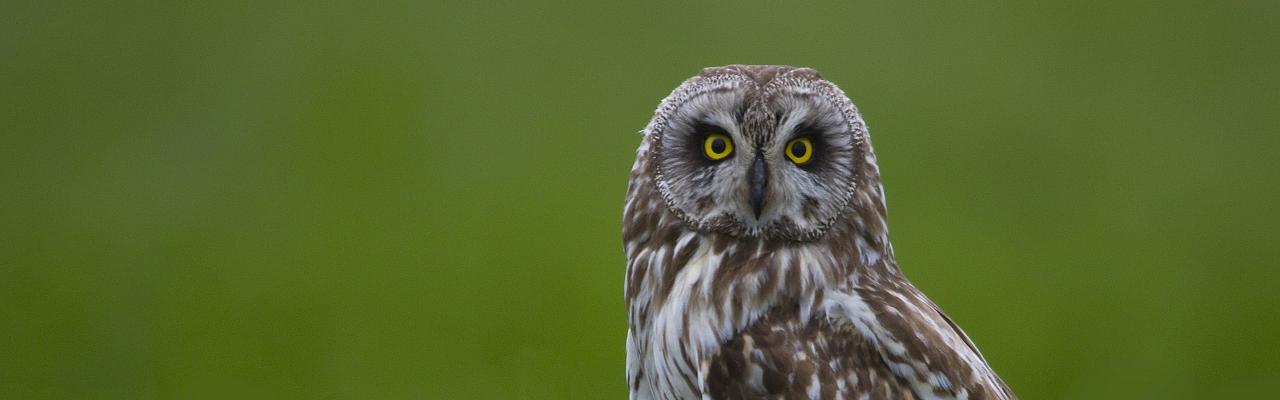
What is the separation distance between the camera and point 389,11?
2.91 m

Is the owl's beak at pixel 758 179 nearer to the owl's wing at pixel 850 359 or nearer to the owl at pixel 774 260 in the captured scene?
the owl at pixel 774 260

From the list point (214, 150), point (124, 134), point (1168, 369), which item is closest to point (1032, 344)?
point (1168, 369)

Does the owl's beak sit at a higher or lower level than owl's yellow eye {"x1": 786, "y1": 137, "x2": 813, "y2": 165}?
lower

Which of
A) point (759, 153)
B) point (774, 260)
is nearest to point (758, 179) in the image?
point (759, 153)

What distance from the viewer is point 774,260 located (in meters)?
1.55

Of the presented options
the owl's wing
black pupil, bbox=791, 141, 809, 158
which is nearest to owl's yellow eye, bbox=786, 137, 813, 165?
black pupil, bbox=791, 141, 809, 158

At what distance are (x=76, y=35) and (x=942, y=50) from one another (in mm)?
2137

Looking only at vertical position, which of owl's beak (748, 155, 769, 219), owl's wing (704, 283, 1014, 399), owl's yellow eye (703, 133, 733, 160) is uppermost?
owl's yellow eye (703, 133, 733, 160)

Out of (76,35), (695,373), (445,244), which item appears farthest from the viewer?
(445,244)

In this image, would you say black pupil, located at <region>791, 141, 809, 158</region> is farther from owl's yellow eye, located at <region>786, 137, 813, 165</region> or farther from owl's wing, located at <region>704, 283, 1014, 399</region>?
owl's wing, located at <region>704, 283, 1014, 399</region>

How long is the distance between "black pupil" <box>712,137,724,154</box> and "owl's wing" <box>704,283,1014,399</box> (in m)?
0.24

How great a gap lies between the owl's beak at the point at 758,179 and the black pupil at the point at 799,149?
54 mm

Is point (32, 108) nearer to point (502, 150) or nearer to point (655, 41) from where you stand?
point (502, 150)

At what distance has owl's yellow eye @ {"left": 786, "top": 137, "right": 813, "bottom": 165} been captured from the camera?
1.47 m
